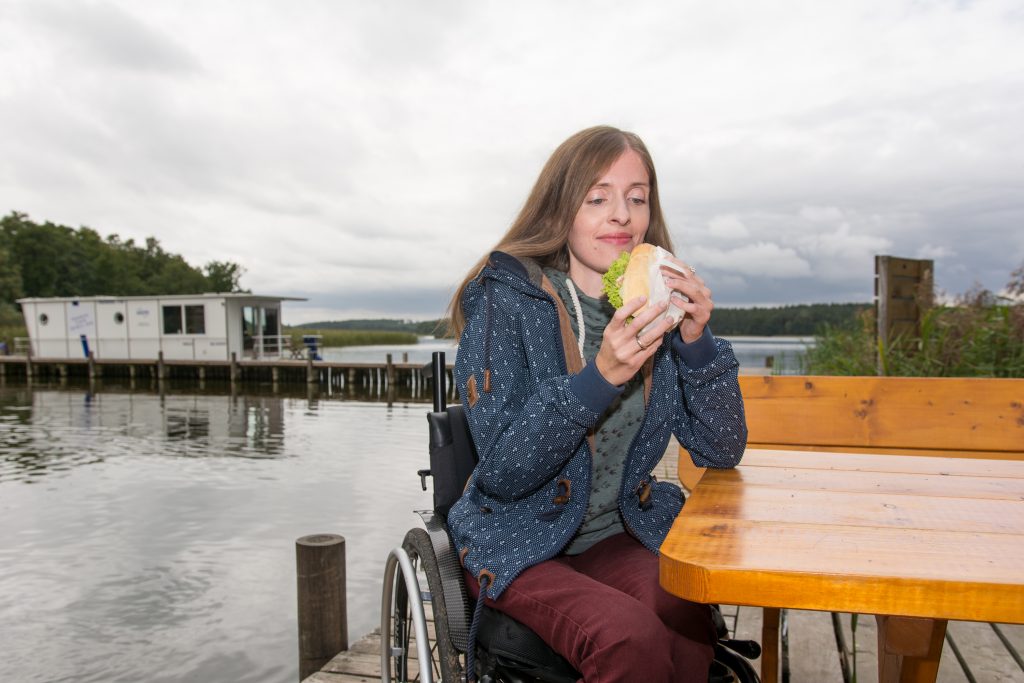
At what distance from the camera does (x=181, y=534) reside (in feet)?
30.5

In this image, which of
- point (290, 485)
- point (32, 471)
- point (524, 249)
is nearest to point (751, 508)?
point (524, 249)

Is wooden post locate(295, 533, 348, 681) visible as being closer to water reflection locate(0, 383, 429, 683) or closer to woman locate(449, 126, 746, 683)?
woman locate(449, 126, 746, 683)

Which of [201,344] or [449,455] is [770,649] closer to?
[449,455]

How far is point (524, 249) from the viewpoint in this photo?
2.04 m

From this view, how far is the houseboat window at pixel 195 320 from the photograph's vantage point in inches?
1249

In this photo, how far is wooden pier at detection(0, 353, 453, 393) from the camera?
30203mm

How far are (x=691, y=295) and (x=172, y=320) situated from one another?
3395cm

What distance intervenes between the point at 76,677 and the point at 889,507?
20.7 ft

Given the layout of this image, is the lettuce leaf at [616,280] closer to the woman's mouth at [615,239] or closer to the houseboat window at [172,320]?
the woman's mouth at [615,239]

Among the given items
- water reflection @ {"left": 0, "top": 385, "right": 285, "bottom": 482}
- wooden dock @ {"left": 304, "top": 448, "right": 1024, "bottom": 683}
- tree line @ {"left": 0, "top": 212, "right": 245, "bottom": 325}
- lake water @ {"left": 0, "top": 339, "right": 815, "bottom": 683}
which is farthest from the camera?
tree line @ {"left": 0, "top": 212, "right": 245, "bottom": 325}

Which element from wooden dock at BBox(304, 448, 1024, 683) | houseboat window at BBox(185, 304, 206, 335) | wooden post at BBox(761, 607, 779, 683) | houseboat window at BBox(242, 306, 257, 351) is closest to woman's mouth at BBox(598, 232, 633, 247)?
wooden post at BBox(761, 607, 779, 683)

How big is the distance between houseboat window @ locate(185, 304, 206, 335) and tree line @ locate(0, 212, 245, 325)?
32.5 meters

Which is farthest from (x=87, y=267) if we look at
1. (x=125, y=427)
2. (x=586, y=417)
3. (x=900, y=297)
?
(x=586, y=417)

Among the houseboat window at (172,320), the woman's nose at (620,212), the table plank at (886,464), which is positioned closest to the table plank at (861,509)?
the table plank at (886,464)
